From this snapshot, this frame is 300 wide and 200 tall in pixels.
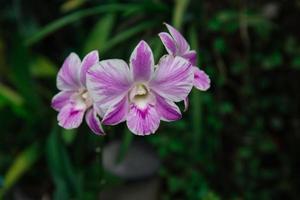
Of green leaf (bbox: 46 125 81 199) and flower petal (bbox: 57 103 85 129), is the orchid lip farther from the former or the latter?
green leaf (bbox: 46 125 81 199)

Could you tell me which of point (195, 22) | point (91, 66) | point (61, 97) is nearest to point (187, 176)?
point (195, 22)

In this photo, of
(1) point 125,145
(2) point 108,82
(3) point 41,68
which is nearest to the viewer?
(2) point 108,82

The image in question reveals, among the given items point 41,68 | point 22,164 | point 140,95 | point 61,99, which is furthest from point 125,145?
point 140,95

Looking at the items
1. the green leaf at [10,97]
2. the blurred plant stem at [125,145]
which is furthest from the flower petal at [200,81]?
the green leaf at [10,97]

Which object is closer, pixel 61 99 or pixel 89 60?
pixel 89 60

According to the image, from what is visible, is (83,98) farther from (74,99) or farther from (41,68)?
(41,68)

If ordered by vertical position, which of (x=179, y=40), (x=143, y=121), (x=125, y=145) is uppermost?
(x=179, y=40)

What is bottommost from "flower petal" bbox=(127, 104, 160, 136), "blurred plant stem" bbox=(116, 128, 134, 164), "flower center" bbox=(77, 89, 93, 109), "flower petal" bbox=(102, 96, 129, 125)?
"blurred plant stem" bbox=(116, 128, 134, 164)

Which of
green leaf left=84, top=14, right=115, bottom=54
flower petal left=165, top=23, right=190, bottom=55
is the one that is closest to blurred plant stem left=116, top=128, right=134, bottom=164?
green leaf left=84, top=14, right=115, bottom=54
